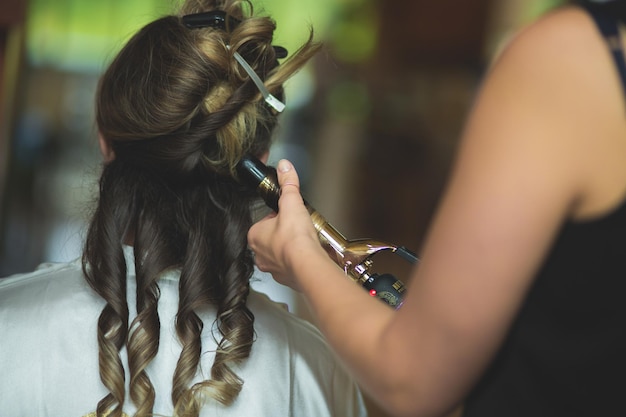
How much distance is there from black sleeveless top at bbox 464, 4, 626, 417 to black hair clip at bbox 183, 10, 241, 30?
63 centimetres

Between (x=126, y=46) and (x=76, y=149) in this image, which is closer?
(x=126, y=46)

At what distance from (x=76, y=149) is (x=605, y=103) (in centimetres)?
405

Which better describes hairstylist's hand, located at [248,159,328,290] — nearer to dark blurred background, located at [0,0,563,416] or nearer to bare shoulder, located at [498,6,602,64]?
bare shoulder, located at [498,6,602,64]

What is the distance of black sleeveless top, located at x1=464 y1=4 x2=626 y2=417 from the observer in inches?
23.4

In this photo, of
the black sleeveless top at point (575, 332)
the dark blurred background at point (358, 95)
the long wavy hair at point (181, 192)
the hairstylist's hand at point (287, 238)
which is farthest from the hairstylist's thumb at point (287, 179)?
the dark blurred background at point (358, 95)

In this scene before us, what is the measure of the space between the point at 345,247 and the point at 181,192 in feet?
1.09

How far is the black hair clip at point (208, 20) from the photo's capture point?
3.59 ft

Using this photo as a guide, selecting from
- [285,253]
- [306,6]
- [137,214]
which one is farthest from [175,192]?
[306,6]

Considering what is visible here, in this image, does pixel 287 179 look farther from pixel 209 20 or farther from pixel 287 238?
pixel 209 20

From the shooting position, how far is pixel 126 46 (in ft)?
3.73

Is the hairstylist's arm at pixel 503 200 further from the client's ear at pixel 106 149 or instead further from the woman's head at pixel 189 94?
the client's ear at pixel 106 149

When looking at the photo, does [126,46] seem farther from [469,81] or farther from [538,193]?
[469,81]

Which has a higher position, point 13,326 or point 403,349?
point 403,349

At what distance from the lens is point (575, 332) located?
62 cm
